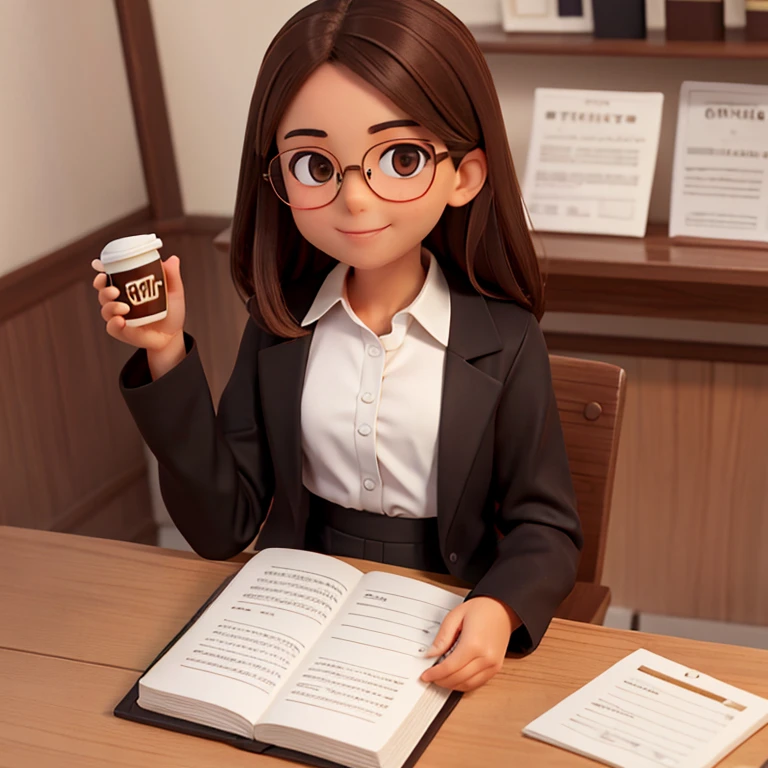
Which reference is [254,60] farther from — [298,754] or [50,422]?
[298,754]

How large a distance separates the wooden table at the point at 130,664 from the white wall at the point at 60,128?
39.3 inches

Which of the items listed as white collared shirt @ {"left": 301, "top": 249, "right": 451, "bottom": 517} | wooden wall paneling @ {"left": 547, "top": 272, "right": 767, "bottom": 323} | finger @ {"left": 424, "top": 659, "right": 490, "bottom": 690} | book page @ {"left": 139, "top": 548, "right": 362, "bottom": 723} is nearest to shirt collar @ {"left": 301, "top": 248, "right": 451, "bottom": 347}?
white collared shirt @ {"left": 301, "top": 249, "right": 451, "bottom": 517}

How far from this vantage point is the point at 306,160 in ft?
3.97

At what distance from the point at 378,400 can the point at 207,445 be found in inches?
8.6

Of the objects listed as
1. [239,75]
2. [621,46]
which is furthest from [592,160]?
[239,75]

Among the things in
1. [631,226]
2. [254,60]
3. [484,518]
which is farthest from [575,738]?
[254,60]

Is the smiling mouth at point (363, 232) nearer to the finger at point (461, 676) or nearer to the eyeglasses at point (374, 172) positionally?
the eyeglasses at point (374, 172)

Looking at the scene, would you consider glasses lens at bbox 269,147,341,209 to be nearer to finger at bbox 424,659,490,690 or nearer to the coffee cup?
the coffee cup

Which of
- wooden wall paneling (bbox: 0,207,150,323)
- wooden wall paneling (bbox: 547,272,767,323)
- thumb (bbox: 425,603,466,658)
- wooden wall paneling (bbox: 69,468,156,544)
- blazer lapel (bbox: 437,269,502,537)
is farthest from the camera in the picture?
wooden wall paneling (bbox: 69,468,156,544)

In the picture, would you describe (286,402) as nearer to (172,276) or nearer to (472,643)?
(172,276)

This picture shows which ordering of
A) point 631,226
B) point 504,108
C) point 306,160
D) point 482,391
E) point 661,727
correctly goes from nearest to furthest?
point 661,727
point 306,160
point 482,391
point 631,226
point 504,108

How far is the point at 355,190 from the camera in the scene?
1183mm

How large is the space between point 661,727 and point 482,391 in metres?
0.46

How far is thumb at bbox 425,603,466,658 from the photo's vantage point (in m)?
1.10
